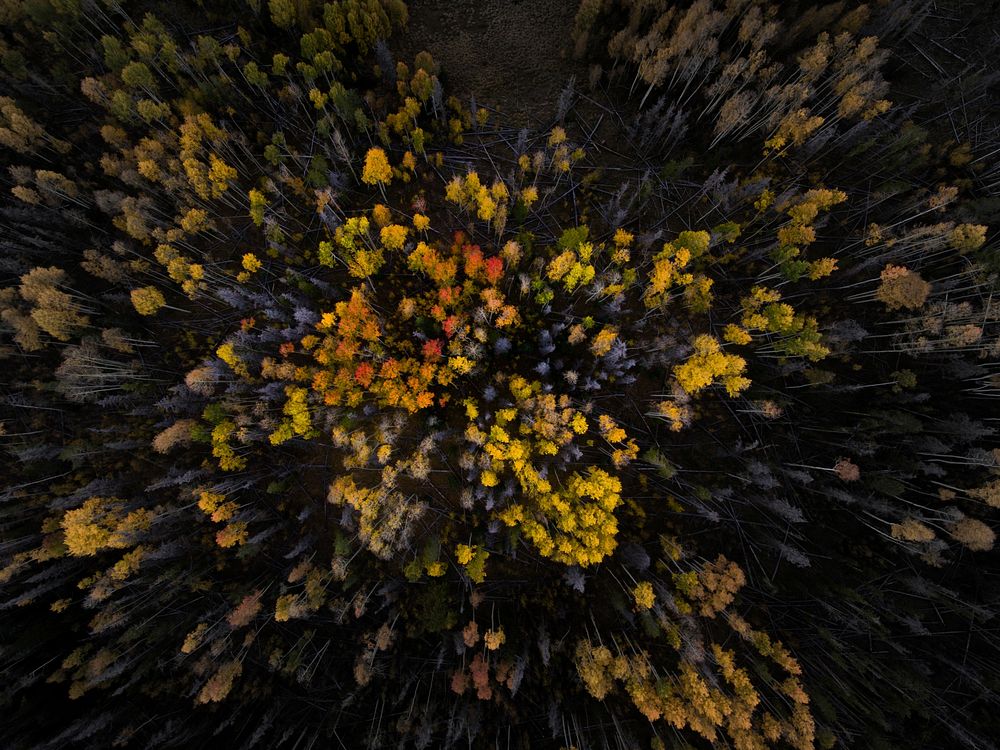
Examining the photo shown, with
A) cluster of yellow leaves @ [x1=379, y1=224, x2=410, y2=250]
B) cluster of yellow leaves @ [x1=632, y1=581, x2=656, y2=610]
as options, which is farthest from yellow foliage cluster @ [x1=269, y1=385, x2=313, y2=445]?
cluster of yellow leaves @ [x1=632, y1=581, x2=656, y2=610]

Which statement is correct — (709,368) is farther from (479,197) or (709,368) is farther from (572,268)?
(479,197)

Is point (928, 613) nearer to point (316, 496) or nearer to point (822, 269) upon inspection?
point (822, 269)

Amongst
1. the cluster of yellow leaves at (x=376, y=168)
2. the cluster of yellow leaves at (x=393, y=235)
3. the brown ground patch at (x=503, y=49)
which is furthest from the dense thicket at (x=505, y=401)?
the brown ground patch at (x=503, y=49)

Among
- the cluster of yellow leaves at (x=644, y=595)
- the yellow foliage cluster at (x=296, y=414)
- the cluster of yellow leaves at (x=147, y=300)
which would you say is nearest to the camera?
the cluster of yellow leaves at (x=644, y=595)

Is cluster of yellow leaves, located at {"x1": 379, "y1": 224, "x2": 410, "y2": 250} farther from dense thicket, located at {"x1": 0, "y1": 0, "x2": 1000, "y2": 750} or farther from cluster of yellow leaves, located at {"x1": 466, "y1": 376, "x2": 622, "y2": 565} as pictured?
cluster of yellow leaves, located at {"x1": 466, "y1": 376, "x2": 622, "y2": 565}

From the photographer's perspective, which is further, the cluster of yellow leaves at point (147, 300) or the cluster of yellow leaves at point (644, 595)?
the cluster of yellow leaves at point (147, 300)

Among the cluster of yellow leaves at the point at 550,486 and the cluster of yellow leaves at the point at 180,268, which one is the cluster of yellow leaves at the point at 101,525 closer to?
the cluster of yellow leaves at the point at 180,268

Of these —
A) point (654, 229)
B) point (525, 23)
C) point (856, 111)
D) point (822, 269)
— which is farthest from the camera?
point (525, 23)

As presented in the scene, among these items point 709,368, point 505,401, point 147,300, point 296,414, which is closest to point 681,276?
point 709,368

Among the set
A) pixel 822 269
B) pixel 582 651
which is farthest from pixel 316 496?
pixel 822 269
